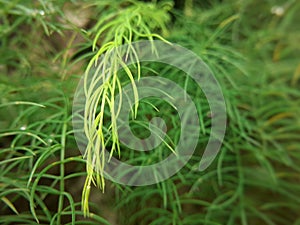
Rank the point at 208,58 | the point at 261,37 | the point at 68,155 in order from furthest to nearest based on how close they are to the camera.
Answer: the point at 261,37, the point at 208,58, the point at 68,155

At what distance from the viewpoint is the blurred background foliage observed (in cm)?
75

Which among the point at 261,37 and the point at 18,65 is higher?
the point at 261,37

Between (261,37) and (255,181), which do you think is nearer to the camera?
(255,181)

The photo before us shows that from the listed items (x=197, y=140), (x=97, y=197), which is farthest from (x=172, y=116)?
(x=97, y=197)

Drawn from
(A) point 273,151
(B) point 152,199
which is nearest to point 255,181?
Answer: (A) point 273,151

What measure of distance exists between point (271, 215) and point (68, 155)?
15.0 inches

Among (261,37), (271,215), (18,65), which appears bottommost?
(271,215)

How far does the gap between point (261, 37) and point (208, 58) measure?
220mm

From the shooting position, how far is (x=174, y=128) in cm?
79

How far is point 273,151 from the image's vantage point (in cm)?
85

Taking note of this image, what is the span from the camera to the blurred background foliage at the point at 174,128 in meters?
0.75

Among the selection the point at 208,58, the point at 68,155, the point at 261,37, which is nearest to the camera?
the point at 68,155

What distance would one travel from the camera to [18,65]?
0.91 meters

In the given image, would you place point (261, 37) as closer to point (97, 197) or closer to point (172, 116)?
point (172, 116)
